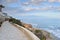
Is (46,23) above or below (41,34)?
above

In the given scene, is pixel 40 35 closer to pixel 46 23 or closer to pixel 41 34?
pixel 41 34

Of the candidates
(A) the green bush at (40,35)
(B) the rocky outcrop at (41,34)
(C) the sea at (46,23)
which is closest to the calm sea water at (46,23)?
(C) the sea at (46,23)

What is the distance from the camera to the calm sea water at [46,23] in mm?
5571

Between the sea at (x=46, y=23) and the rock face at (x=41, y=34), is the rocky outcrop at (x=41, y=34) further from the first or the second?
the sea at (x=46, y=23)

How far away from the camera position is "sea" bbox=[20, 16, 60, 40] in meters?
5.57

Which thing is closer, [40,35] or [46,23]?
[40,35]

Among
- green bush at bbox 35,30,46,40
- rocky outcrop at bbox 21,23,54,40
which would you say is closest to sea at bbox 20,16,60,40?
rocky outcrop at bbox 21,23,54,40

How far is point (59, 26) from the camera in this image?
18.7ft

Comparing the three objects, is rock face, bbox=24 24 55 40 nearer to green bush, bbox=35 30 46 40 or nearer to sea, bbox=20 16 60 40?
green bush, bbox=35 30 46 40

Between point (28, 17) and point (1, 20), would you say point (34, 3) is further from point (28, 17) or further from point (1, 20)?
point (1, 20)

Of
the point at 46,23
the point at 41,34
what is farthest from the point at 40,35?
the point at 46,23

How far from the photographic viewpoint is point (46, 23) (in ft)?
18.6

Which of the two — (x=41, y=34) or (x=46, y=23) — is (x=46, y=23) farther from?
(x=41, y=34)

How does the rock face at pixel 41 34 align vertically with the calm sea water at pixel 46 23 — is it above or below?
below
